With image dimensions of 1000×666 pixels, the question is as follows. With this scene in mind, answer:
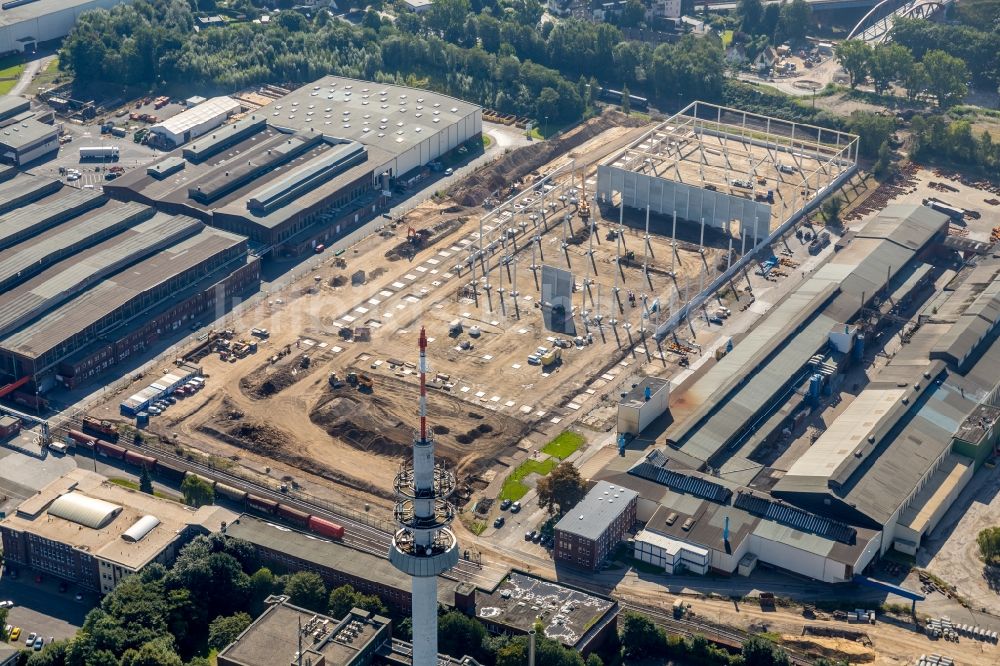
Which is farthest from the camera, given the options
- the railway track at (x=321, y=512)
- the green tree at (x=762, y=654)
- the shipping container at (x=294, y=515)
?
the shipping container at (x=294, y=515)

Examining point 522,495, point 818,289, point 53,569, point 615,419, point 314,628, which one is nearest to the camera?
point 314,628

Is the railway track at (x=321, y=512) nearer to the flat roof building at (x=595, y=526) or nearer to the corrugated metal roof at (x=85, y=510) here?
the flat roof building at (x=595, y=526)

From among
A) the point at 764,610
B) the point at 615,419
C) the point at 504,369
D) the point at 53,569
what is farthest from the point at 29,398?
the point at 764,610

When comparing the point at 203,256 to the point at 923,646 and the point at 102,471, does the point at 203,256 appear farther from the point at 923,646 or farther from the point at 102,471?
the point at 923,646

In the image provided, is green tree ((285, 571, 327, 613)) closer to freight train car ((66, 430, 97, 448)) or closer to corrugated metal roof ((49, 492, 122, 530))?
corrugated metal roof ((49, 492, 122, 530))

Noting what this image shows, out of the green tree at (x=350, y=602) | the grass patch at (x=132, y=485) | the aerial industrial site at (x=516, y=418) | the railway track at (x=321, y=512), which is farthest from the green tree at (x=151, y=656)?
the grass patch at (x=132, y=485)

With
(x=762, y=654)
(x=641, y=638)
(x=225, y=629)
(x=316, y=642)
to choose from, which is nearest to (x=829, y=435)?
(x=762, y=654)

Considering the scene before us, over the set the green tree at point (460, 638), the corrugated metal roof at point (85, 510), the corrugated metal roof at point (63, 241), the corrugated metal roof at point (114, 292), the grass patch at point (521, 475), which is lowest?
the grass patch at point (521, 475)
